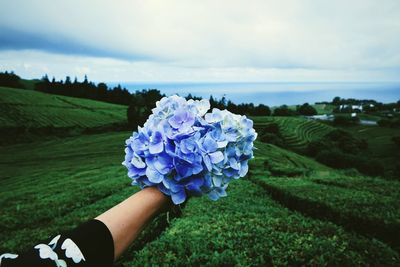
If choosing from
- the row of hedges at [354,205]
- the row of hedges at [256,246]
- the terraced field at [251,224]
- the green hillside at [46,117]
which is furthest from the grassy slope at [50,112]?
the row of hedges at [256,246]

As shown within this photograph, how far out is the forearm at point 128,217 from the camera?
1.32 m

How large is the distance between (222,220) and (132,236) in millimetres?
5190

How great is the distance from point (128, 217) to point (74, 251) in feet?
0.83

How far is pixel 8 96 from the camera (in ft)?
220

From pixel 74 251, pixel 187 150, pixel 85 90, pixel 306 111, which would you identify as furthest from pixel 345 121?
pixel 74 251

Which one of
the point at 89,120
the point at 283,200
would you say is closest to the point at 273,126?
the point at 89,120

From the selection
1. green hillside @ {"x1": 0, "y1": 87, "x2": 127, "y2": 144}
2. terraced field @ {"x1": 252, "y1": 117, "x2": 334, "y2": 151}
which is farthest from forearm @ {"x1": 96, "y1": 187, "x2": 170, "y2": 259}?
terraced field @ {"x1": 252, "y1": 117, "x2": 334, "y2": 151}

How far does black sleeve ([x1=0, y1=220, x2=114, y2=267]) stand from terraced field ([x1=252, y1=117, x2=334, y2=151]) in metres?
72.5

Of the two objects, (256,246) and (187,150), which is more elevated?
(187,150)

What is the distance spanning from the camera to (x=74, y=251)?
121cm

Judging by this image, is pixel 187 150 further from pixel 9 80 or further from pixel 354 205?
pixel 9 80

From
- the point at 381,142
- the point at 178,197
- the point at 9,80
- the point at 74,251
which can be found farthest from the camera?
the point at 9,80

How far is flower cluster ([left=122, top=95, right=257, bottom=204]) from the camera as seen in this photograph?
152 cm

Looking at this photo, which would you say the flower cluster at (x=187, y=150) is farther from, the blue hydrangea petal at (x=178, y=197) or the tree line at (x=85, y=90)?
the tree line at (x=85, y=90)
